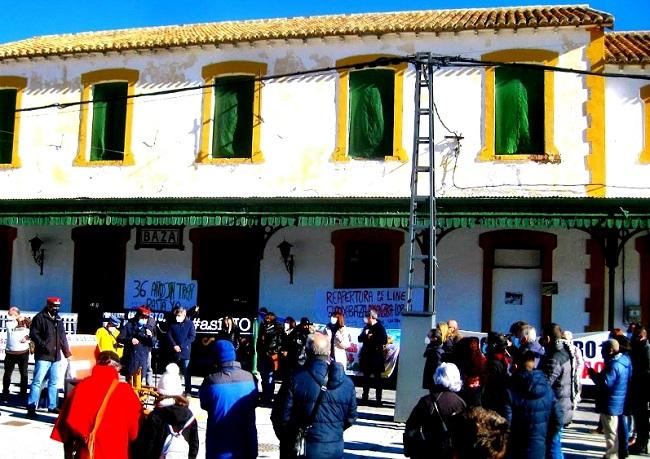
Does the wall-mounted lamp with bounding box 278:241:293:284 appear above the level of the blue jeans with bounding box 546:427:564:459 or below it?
above

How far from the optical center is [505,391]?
22.0ft

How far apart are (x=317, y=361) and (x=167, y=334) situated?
23.9ft

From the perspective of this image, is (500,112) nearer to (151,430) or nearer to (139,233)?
(139,233)

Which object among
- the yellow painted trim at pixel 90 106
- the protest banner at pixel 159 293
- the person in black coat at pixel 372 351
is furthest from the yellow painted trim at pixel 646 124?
the yellow painted trim at pixel 90 106

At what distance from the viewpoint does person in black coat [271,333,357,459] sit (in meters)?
6.15

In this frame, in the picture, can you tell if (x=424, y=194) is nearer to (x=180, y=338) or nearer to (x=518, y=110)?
(x=518, y=110)

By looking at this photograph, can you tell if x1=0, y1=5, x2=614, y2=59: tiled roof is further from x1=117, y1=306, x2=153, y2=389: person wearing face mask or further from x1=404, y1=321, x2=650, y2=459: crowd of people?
x1=117, y1=306, x2=153, y2=389: person wearing face mask

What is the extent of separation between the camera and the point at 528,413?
21.5 ft

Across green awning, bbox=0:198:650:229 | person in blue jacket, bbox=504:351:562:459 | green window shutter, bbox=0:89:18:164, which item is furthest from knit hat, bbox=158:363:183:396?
green window shutter, bbox=0:89:18:164

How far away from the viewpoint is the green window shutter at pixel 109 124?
1803cm

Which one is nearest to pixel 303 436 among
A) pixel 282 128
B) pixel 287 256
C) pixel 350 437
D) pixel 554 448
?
pixel 554 448

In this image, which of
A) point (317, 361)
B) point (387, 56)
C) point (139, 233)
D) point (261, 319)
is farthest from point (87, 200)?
point (317, 361)

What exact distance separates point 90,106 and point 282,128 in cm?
467

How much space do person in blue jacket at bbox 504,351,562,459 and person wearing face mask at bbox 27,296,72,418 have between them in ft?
24.1
